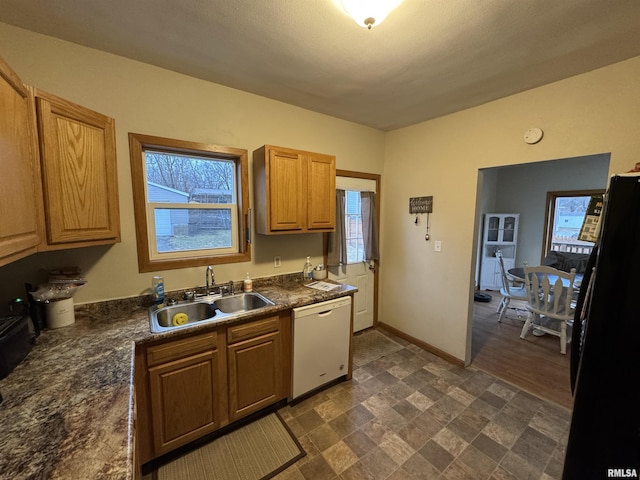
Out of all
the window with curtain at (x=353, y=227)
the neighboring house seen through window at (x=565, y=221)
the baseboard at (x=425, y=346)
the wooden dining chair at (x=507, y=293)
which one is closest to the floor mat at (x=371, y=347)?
the baseboard at (x=425, y=346)

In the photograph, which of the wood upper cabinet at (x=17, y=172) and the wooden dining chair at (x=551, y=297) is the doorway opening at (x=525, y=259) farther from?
the wood upper cabinet at (x=17, y=172)

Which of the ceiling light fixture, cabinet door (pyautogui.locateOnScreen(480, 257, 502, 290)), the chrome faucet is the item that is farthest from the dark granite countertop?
cabinet door (pyautogui.locateOnScreen(480, 257, 502, 290))

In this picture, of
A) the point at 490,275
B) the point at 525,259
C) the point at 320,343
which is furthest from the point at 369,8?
the point at 525,259

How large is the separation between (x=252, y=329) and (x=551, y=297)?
11.9ft

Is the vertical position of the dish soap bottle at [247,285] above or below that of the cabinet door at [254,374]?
above

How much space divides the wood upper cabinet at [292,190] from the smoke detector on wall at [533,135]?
65.2 inches

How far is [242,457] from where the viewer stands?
169cm

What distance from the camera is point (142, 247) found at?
1.93m

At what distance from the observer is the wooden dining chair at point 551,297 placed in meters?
2.94

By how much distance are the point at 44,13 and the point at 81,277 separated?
1.53 metres

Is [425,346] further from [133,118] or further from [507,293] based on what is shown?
[133,118]

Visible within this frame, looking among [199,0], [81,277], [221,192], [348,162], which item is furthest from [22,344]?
[348,162]

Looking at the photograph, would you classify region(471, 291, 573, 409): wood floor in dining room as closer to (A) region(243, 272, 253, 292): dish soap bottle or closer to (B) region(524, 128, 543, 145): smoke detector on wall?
(B) region(524, 128, 543, 145): smoke detector on wall

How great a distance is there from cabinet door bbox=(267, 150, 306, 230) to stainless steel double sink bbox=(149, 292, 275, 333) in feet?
2.16
